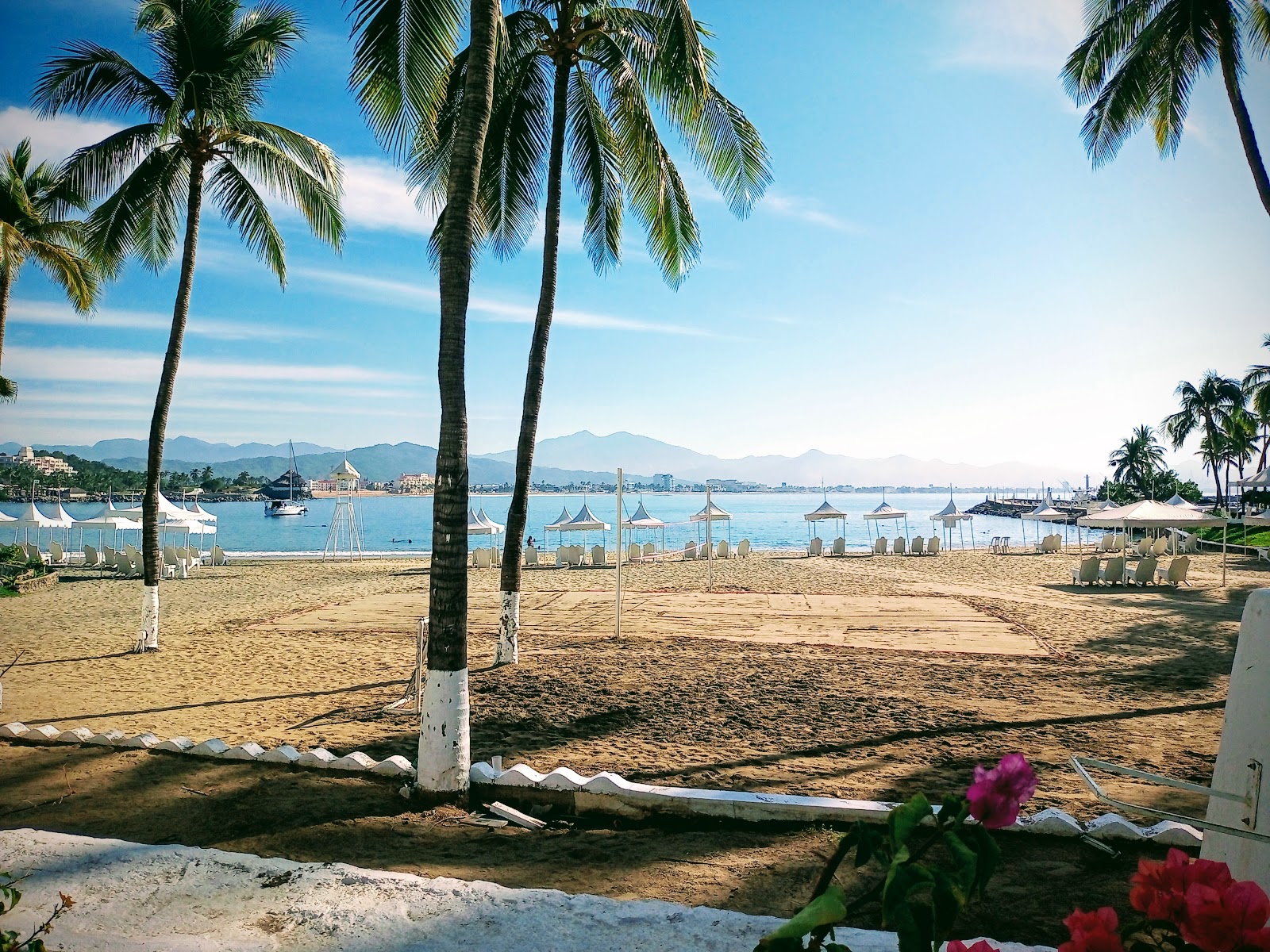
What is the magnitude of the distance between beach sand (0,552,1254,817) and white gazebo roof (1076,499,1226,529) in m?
2.28

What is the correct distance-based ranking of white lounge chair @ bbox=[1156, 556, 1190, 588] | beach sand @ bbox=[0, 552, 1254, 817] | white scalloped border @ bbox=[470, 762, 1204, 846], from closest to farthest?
white scalloped border @ bbox=[470, 762, 1204, 846]
beach sand @ bbox=[0, 552, 1254, 817]
white lounge chair @ bbox=[1156, 556, 1190, 588]

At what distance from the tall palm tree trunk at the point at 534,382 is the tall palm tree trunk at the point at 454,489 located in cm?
352

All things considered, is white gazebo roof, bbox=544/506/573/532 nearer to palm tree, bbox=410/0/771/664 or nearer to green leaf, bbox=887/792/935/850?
palm tree, bbox=410/0/771/664

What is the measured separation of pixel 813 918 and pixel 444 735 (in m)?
4.02

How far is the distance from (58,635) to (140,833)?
937 centimetres

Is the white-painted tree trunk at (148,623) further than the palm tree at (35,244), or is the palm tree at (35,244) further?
the palm tree at (35,244)

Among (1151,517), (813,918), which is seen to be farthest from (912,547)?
(813,918)

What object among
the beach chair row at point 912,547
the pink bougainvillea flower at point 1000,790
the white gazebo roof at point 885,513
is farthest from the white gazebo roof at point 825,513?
the pink bougainvillea flower at point 1000,790

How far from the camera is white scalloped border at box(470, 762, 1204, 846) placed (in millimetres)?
3805

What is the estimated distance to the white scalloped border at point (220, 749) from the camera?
4.96m

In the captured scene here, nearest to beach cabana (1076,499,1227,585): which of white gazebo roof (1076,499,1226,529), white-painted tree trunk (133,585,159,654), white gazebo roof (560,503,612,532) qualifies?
white gazebo roof (1076,499,1226,529)

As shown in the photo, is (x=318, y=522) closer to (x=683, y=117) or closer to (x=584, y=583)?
(x=584, y=583)

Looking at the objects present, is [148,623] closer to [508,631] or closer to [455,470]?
[508,631]

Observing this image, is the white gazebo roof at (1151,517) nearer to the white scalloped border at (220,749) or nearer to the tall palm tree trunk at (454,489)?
the tall palm tree trunk at (454,489)
